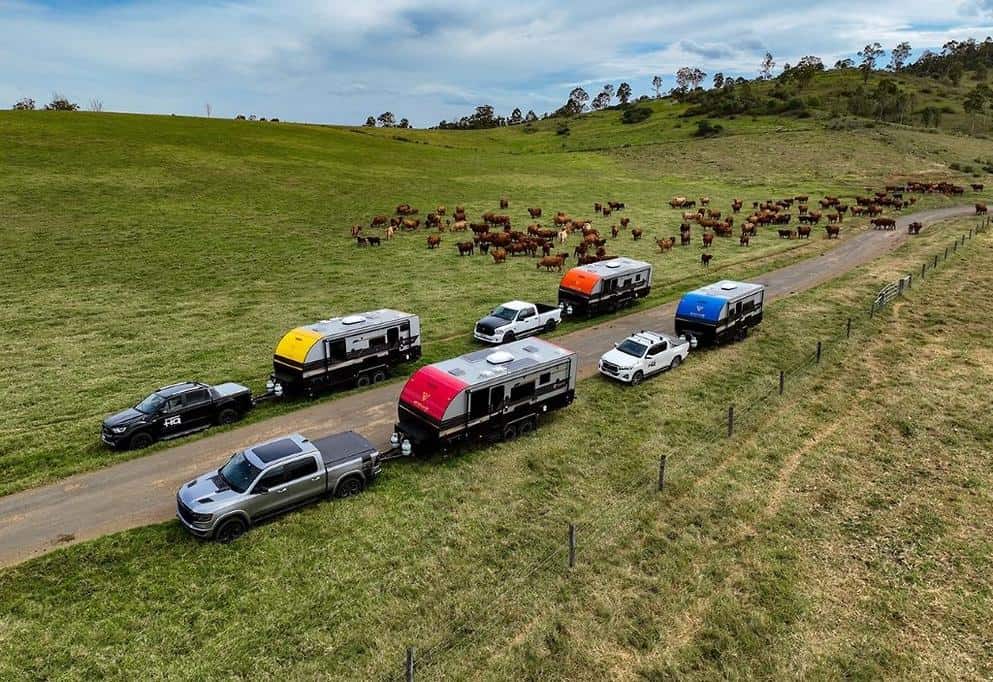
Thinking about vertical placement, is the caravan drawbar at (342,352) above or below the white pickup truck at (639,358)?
above

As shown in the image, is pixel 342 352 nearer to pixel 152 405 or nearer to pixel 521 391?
pixel 152 405

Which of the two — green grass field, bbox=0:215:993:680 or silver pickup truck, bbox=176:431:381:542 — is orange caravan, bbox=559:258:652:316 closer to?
green grass field, bbox=0:215:993:680

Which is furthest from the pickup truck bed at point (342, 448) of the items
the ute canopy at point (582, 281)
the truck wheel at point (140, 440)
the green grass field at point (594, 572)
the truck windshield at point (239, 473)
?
the ute canopy at point (582, 281)

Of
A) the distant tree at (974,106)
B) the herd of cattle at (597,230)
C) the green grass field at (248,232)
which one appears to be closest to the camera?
the green grass field at (248,232)

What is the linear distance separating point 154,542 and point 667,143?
138 m

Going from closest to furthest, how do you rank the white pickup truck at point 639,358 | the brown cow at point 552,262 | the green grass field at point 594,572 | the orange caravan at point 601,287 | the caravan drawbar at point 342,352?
the green grass field at point 594,572 < the caravan drawbar at point 342,352 < the white pickup truck at point 639,358 < the orange caravan at point 601,287 < the brown cow at point 552,262

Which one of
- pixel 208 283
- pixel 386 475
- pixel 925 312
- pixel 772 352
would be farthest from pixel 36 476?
pixel 925 312

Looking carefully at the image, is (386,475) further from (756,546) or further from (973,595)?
(973,595)

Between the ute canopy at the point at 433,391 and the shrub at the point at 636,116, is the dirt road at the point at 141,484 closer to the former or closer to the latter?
the ute canopy at the point at 433,391

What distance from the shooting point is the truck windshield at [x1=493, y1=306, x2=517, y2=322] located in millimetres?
32000

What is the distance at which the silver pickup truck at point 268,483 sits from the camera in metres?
16.0

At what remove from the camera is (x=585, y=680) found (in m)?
12.1

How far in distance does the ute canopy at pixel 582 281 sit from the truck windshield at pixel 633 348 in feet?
26.9

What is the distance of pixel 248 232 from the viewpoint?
57.4m
